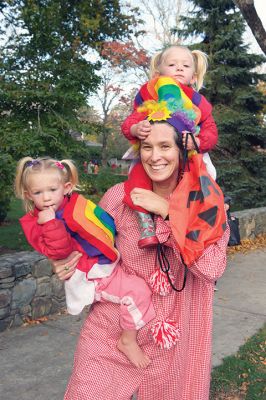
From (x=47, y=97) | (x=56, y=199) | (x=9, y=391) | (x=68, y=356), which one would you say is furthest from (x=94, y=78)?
(x=56, y=199)

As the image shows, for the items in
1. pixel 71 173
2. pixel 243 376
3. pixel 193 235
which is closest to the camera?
pixel 193 235

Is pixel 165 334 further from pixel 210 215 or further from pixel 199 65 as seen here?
pixel 199 65

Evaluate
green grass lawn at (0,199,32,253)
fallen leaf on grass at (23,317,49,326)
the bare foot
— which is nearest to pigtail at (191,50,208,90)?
the bare foot

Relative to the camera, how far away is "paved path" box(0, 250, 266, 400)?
3.77 metres

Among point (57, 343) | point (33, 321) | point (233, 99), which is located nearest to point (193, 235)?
point (57, 343)

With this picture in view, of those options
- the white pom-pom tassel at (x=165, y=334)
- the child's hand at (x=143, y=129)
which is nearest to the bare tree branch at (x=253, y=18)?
the child's hand at (x=143, y=129)

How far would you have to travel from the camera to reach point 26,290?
506 centimetres

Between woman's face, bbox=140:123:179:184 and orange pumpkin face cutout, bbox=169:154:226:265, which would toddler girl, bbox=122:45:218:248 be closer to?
woman's face, bbox=140:123:179:184

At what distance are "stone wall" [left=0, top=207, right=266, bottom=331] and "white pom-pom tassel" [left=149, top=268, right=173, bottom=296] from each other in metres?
3.10

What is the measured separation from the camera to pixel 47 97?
5.89m

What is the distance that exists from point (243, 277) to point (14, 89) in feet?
14.5

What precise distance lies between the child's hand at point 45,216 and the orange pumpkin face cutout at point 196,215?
510 millimetres

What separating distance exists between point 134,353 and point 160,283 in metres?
0.34

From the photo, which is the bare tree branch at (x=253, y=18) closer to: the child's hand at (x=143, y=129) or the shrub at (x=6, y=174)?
the shrub at (x=6, y=174)
